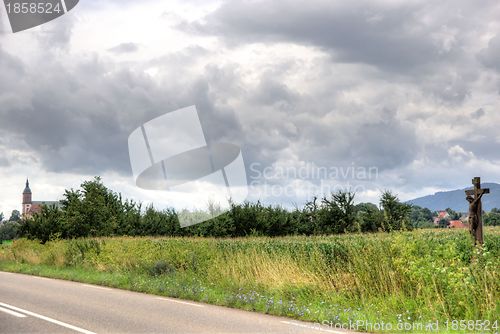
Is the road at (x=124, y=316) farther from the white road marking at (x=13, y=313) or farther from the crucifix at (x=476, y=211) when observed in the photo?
the crucifix at (x=476, y=211)

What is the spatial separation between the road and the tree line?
29.1 meters

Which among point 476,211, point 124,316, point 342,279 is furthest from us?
point 476,211

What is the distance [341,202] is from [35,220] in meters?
30.8

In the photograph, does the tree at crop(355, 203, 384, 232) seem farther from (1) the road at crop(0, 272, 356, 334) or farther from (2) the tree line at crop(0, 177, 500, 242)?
(1) the road at crop(0, 272, 356, 334)

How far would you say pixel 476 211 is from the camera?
14992 millimetres

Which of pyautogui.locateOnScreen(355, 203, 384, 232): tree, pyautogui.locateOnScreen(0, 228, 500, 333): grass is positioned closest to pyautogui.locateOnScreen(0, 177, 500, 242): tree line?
pyautogui.locateOnScreen(355, 203, 384, 232): tree

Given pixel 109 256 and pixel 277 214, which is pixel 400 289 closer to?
pixel 109 256

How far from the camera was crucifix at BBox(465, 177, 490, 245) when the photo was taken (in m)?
14.8

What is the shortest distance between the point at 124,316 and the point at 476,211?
32.4 ft

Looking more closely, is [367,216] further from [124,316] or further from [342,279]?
[124,316]

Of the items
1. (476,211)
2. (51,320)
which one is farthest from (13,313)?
(476,211)

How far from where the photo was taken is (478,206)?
15094mm

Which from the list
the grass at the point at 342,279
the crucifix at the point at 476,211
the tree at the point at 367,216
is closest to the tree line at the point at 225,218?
the tree at the point at 367,216

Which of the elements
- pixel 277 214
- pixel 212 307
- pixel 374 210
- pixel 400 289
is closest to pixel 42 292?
pixel 212 307
